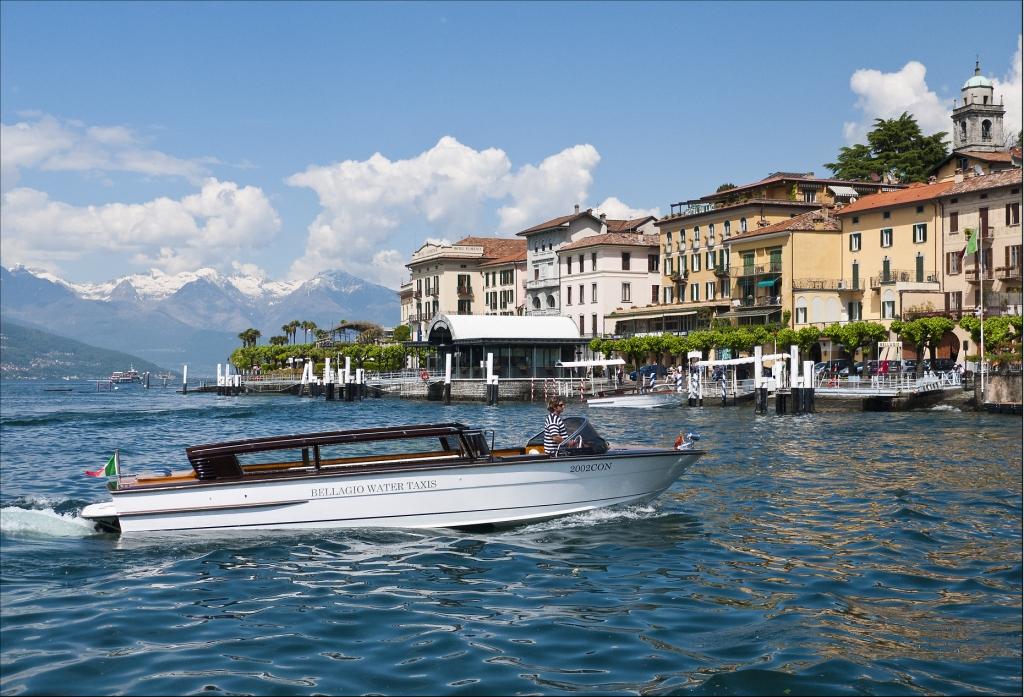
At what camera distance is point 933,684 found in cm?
938

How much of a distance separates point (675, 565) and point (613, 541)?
1602 millimetres

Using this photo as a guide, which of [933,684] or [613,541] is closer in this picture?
[933,684]

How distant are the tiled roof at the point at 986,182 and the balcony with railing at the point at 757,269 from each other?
44.6 feet

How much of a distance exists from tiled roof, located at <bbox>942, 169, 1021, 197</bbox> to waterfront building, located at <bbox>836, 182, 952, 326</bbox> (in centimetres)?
122

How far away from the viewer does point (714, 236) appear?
84.8m

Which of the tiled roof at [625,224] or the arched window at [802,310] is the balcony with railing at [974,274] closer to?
the arched window at [802,310]

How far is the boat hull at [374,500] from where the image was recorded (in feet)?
49.8

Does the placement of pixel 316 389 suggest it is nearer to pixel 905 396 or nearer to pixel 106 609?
pixel 905 396

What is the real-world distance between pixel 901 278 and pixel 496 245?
208ft

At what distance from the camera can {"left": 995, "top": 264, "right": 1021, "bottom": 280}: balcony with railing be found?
60.1 metres

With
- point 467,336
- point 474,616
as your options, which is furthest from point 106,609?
point 467,336

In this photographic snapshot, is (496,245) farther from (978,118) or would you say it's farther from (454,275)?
(978,118)

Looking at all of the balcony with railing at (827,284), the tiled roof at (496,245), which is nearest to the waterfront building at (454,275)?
the tiled roof at (496,245)

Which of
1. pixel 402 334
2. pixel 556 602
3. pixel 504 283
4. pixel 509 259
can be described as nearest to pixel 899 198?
pixel 509 259
